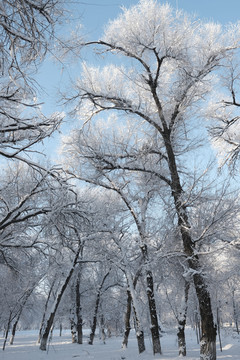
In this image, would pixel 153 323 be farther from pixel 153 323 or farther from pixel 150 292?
pixel 150 292

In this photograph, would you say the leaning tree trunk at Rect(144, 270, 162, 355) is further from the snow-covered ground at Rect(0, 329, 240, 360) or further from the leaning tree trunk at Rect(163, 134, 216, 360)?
the leaning tree trunk at Rect(163, 134, 216, 360)

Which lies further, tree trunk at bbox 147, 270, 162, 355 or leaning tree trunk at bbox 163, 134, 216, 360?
tree trunk at bbox 147, 270, 162, 355

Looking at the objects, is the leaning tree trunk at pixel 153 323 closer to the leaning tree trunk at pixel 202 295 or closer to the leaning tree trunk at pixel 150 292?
the leaning tree trunk at pixel 150 292

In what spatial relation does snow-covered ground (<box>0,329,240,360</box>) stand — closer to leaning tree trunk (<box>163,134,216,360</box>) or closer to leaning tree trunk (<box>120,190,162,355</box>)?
leaning tree trunk (<box>120,190,162,355</box>)

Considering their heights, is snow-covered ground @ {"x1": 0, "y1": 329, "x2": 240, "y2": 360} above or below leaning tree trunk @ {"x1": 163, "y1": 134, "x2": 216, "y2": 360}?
below

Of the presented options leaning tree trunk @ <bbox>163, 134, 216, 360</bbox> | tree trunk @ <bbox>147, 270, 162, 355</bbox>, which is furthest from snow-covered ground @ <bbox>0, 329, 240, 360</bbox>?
leaning tree trunk @ <bbox>163, 134, 216, 360</bbox>

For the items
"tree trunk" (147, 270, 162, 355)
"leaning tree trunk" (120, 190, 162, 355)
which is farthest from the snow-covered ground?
"leaning tree trunk" (120, 190, 162, 355)

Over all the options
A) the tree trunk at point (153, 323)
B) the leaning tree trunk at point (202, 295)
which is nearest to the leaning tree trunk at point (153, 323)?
the tree trunk at point (153, 323)

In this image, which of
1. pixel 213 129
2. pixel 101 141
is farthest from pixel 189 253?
pixel 101 141

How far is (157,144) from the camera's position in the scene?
10.4 m

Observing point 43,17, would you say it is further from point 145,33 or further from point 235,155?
point 145,33

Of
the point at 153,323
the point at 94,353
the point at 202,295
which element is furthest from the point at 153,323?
the point at 94,353

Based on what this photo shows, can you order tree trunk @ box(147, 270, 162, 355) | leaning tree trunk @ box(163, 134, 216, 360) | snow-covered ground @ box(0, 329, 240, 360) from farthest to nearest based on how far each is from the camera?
snow-covered ground @ box(0, 329, 240, 360), tree trunk @ box(147, 270, 162, 355), leaning tree trunk @ box(163, 134, 216, 360)

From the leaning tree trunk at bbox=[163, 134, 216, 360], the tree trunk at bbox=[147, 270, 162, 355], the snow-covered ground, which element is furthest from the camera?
the snow-covered ground
